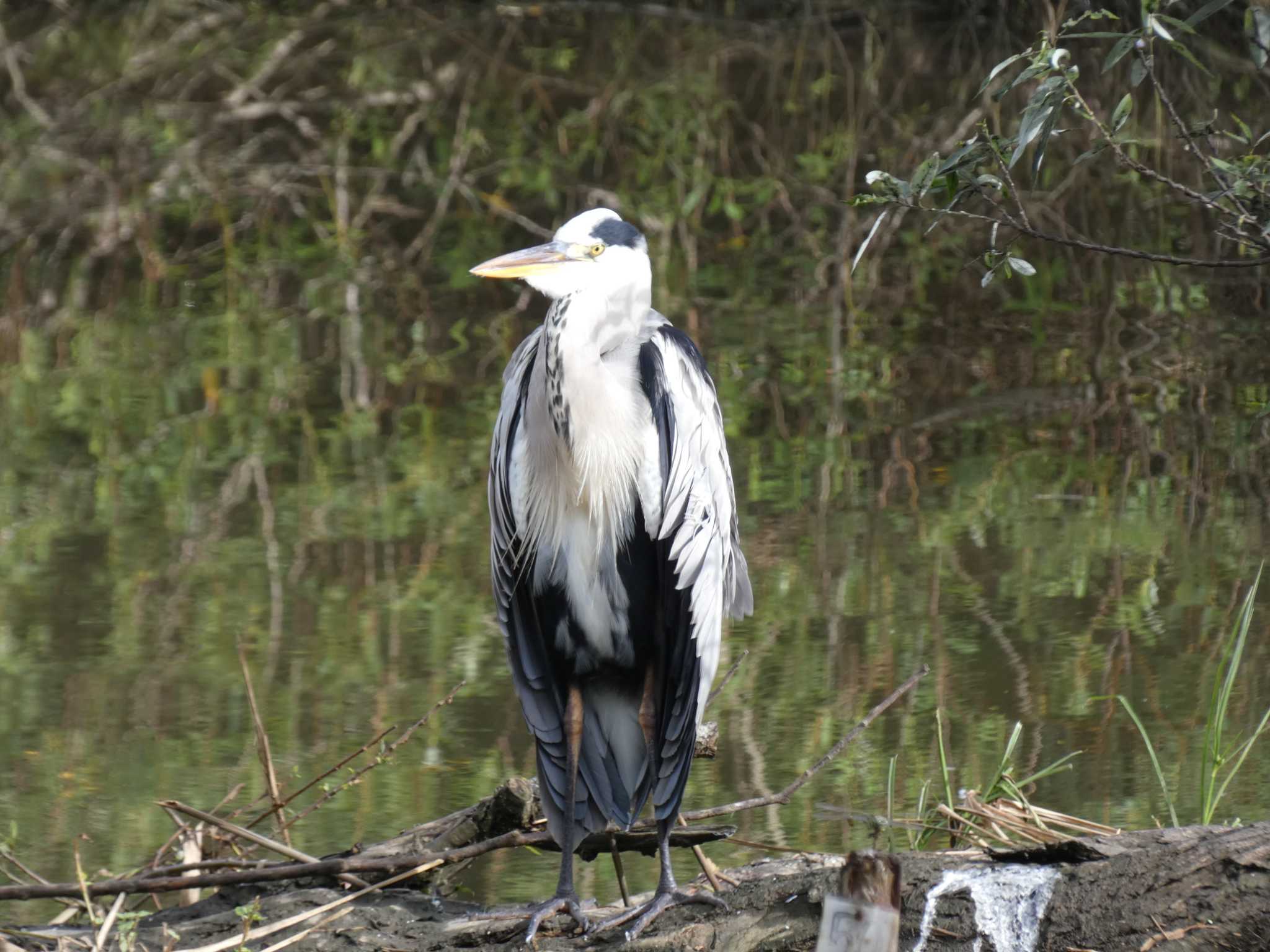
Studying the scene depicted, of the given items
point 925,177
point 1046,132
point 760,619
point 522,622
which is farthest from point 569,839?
point 760,619

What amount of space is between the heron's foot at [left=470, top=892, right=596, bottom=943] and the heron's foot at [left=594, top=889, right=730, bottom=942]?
50 millimetres

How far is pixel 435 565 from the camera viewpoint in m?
5.42

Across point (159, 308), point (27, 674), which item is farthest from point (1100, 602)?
point (159, 308)

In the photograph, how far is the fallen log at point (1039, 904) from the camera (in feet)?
7.91

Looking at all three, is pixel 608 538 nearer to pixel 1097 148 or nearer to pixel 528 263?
pixel 528 263

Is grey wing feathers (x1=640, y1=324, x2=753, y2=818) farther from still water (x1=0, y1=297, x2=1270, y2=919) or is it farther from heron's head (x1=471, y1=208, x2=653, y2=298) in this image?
still water (x1=0, y1=297, x2=1270, y2=919)

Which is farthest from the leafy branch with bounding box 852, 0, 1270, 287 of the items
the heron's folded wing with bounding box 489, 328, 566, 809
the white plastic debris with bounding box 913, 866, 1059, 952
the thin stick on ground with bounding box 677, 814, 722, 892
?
the thin stick on ground with bounding box 677, 814, 722, 892

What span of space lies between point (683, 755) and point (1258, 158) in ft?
4.51

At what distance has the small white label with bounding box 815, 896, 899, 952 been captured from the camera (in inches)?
73.2

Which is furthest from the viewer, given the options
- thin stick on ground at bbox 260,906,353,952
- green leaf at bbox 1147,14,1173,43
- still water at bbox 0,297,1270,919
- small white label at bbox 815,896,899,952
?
still water at bbox 0,297,1270,919

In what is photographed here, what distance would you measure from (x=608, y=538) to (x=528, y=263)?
515 millimetres

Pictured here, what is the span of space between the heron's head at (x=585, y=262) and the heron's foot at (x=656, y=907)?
1.04 metres

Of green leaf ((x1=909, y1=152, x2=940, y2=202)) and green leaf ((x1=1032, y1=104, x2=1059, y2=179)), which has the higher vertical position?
green leaf ((x1=1032, y1=104, x2=1059, y2=179))

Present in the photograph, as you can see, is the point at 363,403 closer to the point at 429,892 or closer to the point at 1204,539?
the point at 1204,539
